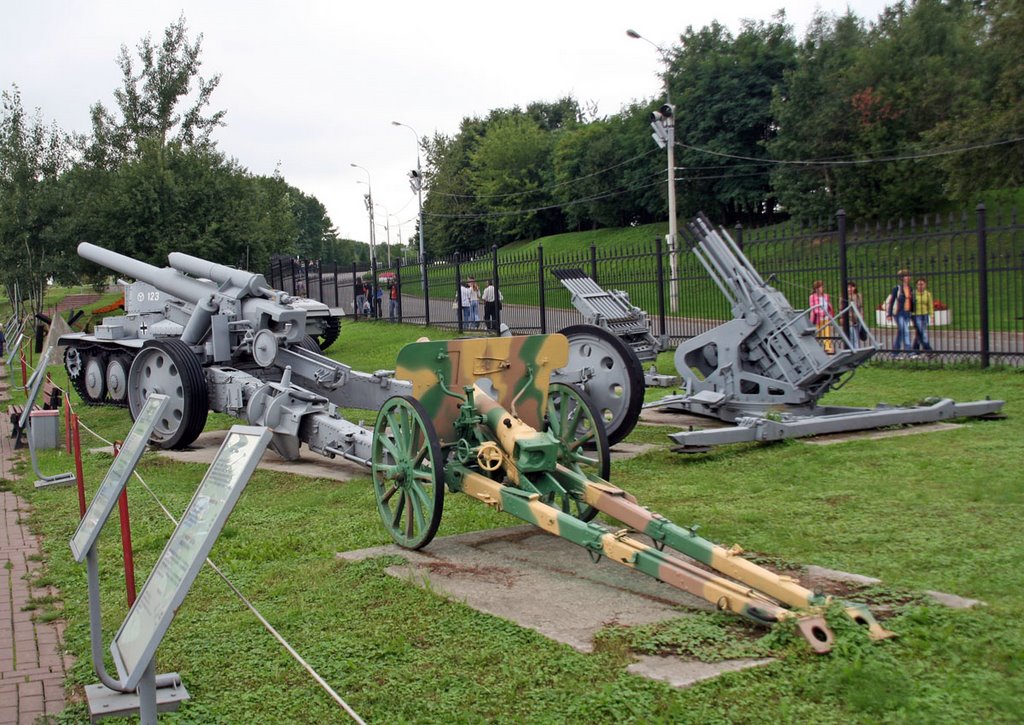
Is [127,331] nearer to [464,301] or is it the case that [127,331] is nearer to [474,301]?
[474,301]

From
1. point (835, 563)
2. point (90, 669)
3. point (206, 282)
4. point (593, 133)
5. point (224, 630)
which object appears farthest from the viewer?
point (593, 133)

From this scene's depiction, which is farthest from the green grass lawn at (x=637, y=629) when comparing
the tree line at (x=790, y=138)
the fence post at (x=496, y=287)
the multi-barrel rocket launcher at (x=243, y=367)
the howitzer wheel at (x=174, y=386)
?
the tree line at (x=790, y=138)

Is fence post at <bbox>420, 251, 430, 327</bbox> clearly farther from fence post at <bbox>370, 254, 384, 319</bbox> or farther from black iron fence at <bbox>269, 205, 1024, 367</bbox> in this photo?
fence post at <bbox>370, 254, 384, 319</bbox>

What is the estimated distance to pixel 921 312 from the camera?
15102 millimetres

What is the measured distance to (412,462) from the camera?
6.14 metres

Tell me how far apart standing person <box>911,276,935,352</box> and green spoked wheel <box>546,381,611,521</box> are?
9305mm

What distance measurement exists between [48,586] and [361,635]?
2.38 metres

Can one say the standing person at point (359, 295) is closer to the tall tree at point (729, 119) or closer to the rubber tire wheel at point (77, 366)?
the rubber tire wheel at point (77, 366)

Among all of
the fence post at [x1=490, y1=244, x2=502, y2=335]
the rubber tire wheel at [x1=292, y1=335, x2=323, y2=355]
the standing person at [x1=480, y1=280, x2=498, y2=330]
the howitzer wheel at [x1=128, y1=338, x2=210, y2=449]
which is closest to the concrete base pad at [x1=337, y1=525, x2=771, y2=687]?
the howitzer wheel at [x1=128, y1=338, x2=210, y2=449]

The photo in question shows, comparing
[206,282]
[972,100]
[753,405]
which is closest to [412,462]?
[753,405]

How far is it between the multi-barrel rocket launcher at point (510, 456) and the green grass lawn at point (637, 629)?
14.8 inches

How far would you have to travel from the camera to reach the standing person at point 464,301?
24.6 m

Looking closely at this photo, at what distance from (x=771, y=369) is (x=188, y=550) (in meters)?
7.86

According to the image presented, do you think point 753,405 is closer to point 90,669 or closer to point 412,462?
point 412,462
